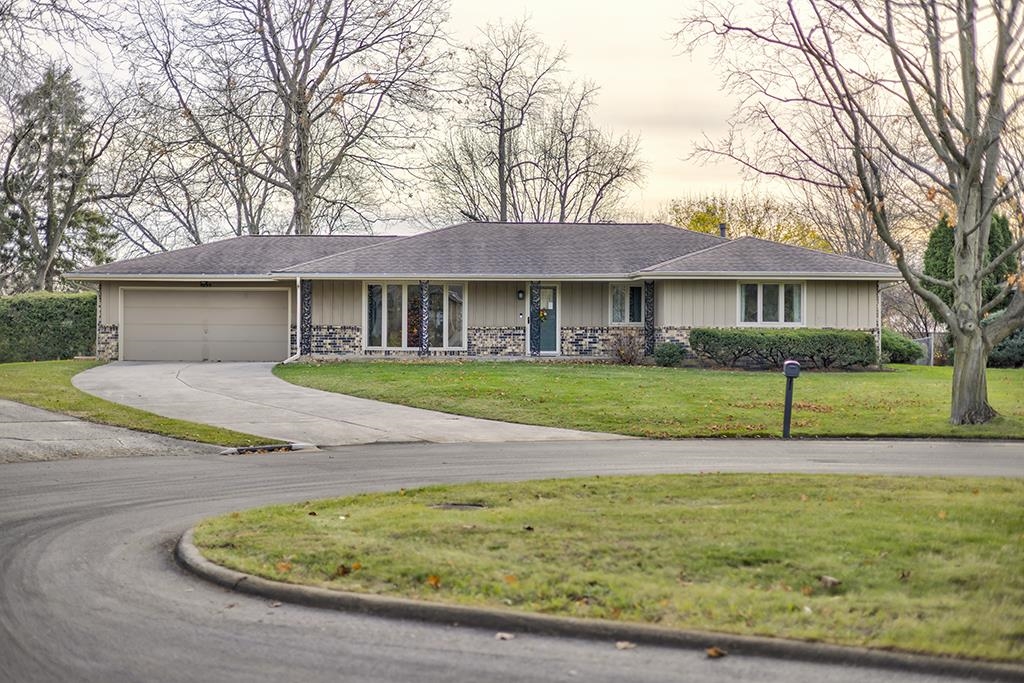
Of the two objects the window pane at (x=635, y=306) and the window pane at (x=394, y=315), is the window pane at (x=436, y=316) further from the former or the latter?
the window pane at (x=635, y=306)

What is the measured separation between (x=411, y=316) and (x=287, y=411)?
1263cm

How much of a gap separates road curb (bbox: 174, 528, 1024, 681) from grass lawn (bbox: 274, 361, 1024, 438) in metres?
11.7

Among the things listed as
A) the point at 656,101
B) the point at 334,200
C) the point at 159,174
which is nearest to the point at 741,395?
the point at 656,101

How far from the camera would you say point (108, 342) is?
32062 mm

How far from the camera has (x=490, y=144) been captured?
167 ft

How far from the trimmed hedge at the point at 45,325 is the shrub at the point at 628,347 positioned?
17849 mm

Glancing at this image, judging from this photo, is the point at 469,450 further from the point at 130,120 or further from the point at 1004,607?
the point at 130,120

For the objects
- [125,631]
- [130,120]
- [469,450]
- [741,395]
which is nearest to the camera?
[125,631]

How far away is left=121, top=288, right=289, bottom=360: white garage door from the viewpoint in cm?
3222

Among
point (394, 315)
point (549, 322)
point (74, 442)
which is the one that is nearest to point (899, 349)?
point (549, 322)

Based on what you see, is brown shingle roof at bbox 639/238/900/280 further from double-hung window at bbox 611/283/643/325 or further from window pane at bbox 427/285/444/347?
window pane at bbox 427/285/444/347

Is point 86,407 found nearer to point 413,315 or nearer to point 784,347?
point 413,315

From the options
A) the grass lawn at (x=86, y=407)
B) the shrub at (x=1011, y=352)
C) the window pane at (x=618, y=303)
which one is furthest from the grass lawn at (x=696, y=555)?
the shrub at (x=1011, y=352)

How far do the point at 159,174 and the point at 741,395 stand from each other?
33651mm
